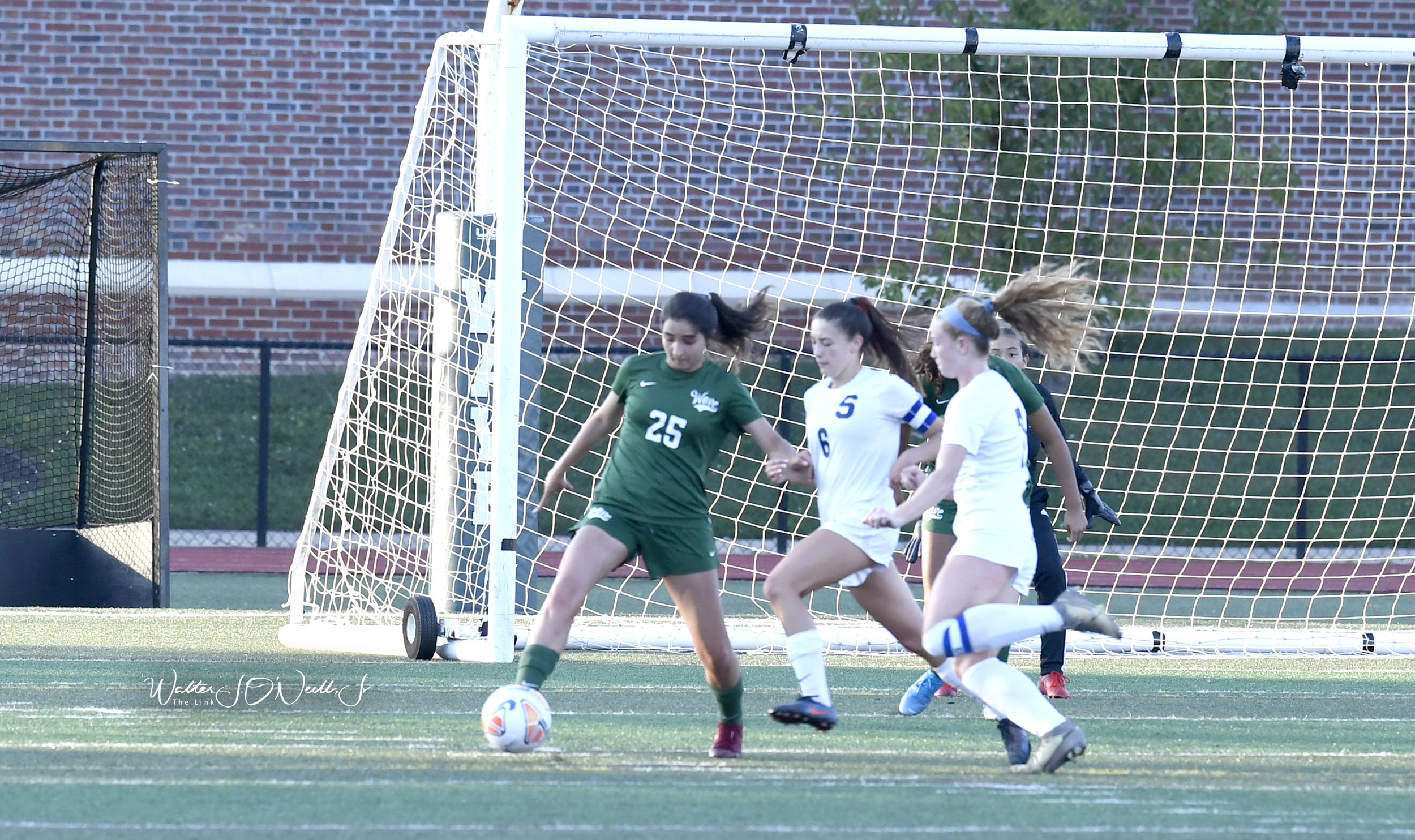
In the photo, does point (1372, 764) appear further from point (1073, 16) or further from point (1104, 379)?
point (1104, 379)

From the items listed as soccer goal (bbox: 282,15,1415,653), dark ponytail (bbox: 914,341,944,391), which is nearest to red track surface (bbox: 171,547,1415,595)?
soccer goal (bbox: 282,15,1415,653)

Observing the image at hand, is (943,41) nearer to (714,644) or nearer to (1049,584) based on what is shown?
(1049,584)

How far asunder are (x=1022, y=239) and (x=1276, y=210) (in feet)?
11.9

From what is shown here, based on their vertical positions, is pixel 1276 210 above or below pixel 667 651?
above

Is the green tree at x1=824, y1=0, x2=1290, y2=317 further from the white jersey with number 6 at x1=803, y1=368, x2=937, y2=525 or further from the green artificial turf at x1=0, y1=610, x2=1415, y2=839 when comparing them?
the white jersey with number 6 at x1=803, y1=368, x2=937, y2=525

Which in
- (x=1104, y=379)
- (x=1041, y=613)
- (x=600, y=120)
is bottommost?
(x=1041, y=613)

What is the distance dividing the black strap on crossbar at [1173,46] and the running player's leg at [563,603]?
4.67 meters

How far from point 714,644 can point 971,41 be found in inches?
160

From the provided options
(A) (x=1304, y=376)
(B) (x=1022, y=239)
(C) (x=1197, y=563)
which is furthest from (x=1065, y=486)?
(A) (x=1304, y=376)

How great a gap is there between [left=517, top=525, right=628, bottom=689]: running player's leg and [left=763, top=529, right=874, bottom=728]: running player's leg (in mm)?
566

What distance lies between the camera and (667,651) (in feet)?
28.5

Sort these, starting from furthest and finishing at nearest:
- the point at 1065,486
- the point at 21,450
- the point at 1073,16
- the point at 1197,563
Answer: the point at 1197,563 → the point at 1073,16 → the point at 21,450 → the point at 1065,486

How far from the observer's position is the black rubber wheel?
790 cm

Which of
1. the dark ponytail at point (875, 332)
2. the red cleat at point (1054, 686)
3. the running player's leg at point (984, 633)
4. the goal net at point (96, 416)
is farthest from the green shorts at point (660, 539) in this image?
the goal net at point (96, 416)
